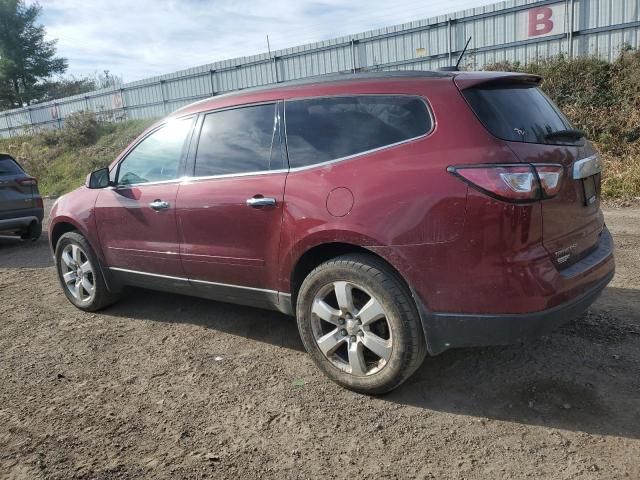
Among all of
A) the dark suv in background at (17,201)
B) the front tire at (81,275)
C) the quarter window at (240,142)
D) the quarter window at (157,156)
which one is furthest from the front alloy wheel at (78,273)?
the dark suv in background at (17,201)

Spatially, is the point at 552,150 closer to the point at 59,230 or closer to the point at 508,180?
the point at 508,180

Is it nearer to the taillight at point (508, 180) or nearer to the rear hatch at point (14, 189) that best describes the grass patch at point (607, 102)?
the taillight at point (508, 180)

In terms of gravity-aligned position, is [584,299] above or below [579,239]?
below

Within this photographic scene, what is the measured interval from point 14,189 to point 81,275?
462 centimetres

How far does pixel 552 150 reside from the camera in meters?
2.85

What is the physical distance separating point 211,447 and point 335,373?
2.79 feet

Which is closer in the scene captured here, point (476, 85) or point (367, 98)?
point (476, 85)

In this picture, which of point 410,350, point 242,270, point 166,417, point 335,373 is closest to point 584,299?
point 410,350

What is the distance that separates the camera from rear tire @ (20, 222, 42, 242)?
9.13 meters

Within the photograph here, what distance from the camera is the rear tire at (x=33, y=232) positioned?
9.13 m

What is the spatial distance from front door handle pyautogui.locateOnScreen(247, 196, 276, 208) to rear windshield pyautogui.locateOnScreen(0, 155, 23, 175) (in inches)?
273

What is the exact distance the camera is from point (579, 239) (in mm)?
2998

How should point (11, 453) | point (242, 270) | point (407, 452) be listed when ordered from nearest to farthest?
point (407, 452), point (11, 453), point (242, 270)

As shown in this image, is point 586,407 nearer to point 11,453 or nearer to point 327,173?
point 327,173
